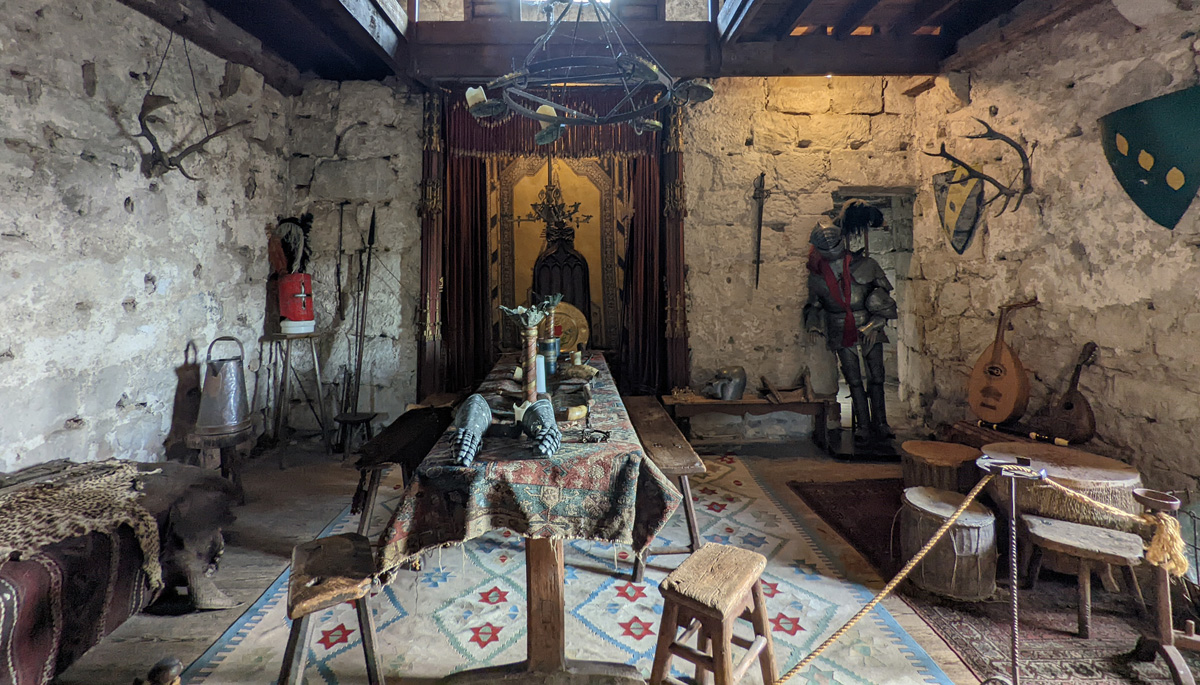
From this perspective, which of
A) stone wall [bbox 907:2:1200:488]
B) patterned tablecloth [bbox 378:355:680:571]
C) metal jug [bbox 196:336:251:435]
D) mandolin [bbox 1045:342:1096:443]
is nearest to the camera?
patterned tablecloth [bbox 378:355:680:571]

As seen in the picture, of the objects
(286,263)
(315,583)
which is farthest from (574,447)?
(286,263)

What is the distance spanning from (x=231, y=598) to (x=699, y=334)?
4122mm

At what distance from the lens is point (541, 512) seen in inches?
82.3

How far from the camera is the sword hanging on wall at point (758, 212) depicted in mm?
5453

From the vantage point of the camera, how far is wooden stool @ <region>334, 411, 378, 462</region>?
495cm

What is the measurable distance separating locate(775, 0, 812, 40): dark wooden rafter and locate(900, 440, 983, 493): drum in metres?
3.22

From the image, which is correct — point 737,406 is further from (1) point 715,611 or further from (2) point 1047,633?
(1) point 715,611

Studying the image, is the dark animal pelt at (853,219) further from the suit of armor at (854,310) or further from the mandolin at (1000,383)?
the mandolin at (1000,383)

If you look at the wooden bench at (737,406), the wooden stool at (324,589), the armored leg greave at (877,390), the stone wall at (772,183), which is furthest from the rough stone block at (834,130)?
the wooden stool at (324,589)

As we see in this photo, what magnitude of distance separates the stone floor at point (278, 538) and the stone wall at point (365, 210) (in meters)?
0.93

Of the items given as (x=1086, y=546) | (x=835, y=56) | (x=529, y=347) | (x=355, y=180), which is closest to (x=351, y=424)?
(x=355, y=180)

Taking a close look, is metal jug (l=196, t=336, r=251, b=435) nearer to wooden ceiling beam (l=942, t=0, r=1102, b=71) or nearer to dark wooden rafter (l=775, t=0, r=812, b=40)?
dark wooden rafter (l=775, t=0, r=812, b=40)

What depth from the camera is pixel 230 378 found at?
4.18 meters

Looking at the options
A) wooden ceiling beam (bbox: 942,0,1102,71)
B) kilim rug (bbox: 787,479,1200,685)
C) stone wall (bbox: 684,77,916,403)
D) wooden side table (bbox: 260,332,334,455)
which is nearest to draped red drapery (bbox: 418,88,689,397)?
stone wall (bbox: 684,77,916,403)
